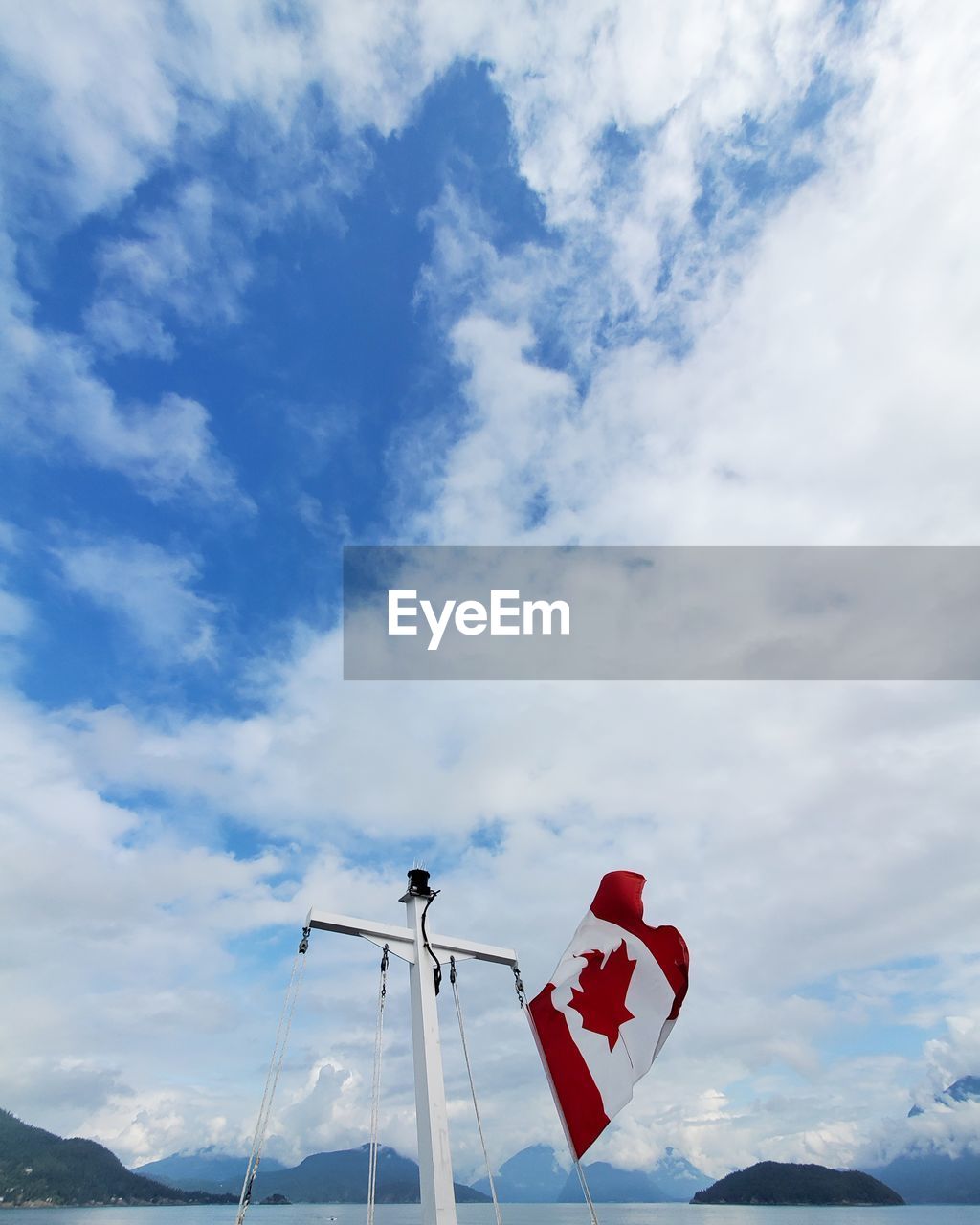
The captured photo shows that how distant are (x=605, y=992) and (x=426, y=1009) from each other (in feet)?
7.59

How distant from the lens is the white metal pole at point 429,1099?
8.27 metres

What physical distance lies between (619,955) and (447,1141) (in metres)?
2.99

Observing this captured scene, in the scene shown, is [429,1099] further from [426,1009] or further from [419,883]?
[419,883]

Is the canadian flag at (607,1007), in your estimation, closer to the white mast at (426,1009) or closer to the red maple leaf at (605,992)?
the red maple leaf at (605,992)

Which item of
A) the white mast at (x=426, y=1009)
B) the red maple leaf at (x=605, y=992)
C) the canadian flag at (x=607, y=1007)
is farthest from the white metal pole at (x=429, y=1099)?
the red maple leaf at (x=605, y=992)

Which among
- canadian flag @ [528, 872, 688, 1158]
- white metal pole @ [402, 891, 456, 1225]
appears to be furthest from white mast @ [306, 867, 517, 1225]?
canadian flag @ [528, 872, 688, 1158]

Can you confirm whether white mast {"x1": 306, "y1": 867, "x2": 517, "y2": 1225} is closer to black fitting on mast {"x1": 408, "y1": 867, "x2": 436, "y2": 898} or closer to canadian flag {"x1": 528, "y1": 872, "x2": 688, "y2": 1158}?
black fitting on mast {"x1": 408, "y1": 867, "x2": 436, "y2": 898}

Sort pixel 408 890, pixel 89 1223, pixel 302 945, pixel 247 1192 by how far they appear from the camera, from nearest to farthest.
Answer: pixel 247 1192
pixel 302 945
pixel 408 890
pixel 89 1223

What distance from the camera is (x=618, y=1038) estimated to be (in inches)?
359

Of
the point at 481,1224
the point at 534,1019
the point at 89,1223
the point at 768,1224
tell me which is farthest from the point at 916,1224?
the point at 534,1019

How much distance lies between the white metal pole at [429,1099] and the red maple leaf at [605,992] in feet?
6.13

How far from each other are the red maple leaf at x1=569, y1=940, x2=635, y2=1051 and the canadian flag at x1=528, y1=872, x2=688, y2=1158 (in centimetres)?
1

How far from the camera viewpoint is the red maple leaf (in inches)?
364

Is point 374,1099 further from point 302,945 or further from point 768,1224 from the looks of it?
point 768,1224
